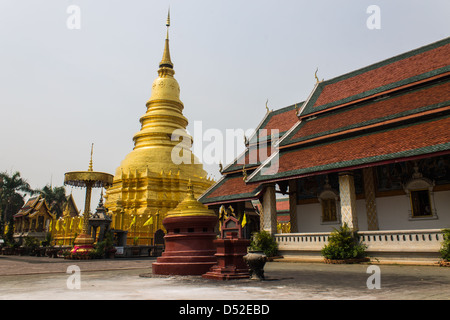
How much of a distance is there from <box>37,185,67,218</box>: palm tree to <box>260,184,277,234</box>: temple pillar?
136 ft

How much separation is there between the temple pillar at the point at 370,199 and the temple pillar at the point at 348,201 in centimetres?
155

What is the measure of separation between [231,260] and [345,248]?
659 cm

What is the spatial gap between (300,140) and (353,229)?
17.2 feet

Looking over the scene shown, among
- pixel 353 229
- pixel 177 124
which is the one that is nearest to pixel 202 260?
pixel 353 229

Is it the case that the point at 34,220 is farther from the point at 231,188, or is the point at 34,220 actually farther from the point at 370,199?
the point at 370,199

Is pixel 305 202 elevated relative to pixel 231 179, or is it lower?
lower

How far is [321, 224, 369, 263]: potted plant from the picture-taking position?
13172mm

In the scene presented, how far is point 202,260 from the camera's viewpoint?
9.63 meters

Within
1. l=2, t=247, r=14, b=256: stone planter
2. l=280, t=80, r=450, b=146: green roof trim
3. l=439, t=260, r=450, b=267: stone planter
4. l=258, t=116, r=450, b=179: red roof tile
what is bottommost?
l=2, t=247, r=14, b=256: stone planter

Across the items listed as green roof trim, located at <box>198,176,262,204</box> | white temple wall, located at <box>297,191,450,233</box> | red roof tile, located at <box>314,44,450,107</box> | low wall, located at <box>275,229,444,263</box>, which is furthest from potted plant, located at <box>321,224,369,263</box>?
red roof tile, located at <box>314,44,450,107</box>

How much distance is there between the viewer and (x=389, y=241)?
13.0 m

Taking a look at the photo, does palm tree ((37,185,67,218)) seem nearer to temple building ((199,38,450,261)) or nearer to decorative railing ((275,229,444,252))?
temple building ((199,38,450,261))

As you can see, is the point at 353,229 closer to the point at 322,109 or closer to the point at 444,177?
the point at 444,177

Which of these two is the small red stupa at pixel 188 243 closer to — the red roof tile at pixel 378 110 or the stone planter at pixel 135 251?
the red roof tile at pixel 378 110
